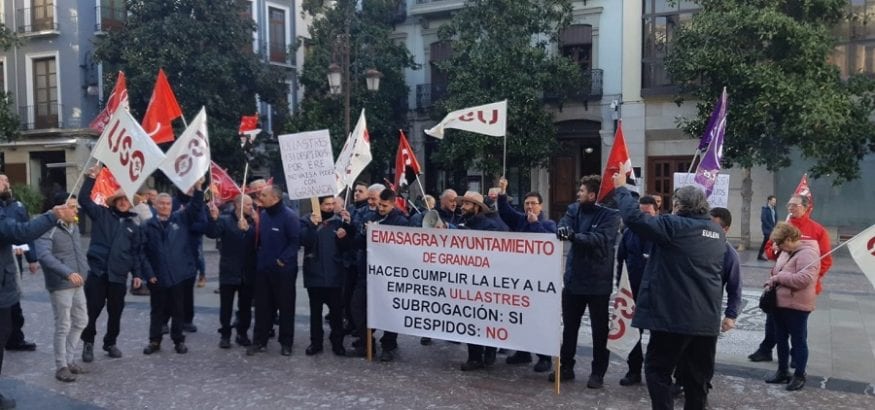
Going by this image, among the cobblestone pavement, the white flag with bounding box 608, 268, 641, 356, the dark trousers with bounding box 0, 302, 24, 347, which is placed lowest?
the cobblestone pavement

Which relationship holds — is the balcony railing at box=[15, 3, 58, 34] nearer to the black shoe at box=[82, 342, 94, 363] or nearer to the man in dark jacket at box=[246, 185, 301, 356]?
the black shoe at box=[82, 342, 94, 363]

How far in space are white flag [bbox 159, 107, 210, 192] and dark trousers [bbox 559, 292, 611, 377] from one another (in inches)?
142

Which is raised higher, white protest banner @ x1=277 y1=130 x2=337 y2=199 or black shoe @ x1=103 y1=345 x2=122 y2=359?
white protest banner @ x1=277 y1=130 x2=337 y2=199

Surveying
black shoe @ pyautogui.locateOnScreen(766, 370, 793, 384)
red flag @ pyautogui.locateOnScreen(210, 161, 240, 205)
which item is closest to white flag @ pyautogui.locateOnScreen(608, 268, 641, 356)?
black shoe @ pyautogui.locateOnScreen(766, 370, 793, 384)

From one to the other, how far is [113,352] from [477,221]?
3.91m

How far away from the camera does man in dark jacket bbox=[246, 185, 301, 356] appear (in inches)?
293

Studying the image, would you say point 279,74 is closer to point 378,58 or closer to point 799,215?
point 378,58

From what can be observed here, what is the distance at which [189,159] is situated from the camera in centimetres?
717

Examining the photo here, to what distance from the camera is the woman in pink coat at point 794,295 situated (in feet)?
20.2

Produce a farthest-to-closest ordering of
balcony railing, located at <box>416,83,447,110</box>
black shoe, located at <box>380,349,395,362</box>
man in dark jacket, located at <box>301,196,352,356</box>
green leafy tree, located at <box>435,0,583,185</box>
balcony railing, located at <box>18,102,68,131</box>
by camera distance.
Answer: balcony railing, located at <box>18,102,68,131</box> < balcony railing, located at <box>416,83,447,110</box> < green leafy tree, located at <box>435,0,583,185</box> < man in dark jacket, located at <box>301,196,352,356</box> < black shoe, located at <box>380,349,395,362</box>

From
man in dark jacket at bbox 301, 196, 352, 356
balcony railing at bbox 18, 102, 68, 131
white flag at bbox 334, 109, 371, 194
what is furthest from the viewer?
balcony railing at bbox 18, 102, 68, 131

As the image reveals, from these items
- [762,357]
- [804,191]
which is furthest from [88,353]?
[804,191]

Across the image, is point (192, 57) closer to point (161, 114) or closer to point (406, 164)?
point (406, 164)

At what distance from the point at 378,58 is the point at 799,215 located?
19.3 m
